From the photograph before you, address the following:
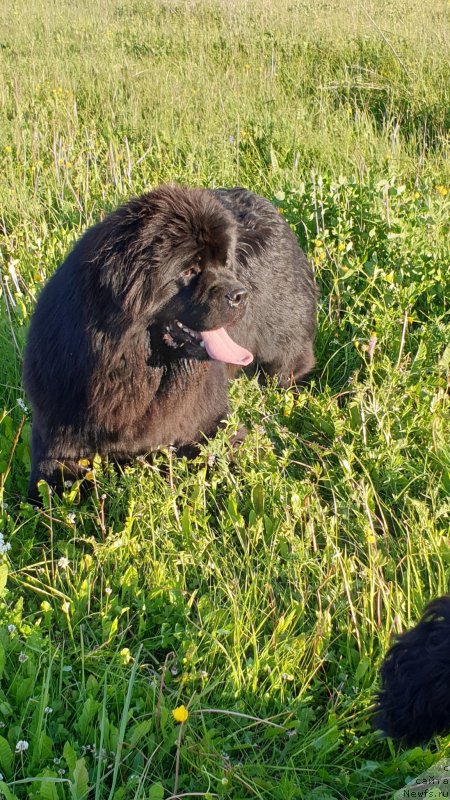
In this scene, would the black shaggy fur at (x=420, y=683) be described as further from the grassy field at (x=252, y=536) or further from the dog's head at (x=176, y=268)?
the dog's head at (x=176, y=268)

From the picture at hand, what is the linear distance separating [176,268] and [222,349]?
407 mm

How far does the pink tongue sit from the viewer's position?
9.49ft

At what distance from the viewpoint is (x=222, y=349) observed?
296 cm

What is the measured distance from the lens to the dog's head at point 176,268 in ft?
8.59

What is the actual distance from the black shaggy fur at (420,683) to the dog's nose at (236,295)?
5.03 feet

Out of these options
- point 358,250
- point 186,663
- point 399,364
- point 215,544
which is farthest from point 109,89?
point 186,663

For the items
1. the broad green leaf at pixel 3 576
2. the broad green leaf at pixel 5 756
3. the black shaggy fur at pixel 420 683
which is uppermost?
the black shaggy fur at pixel 420 683

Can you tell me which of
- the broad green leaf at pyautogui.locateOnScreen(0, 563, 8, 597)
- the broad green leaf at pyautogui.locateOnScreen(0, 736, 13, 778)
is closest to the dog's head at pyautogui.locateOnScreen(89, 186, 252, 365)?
the broad green leaf at pyautogui.locateOnScreen(0, 563, 8, 597)

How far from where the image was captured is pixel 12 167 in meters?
5.41

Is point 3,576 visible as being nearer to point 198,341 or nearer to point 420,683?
point 198,341

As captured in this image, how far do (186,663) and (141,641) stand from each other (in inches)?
10.1

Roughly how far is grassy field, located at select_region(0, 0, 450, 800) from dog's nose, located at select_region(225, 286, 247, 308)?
489 millimetres

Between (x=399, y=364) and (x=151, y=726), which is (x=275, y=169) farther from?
(x=151, y=726)

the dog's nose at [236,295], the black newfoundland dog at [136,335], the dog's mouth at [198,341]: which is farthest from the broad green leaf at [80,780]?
the dog's nose at [236,295]
